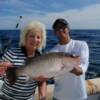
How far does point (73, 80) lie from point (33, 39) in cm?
48

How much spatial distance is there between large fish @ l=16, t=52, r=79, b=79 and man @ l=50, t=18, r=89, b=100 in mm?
276

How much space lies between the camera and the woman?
2.92 m

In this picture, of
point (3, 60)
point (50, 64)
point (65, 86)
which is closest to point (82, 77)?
point (65, 86)

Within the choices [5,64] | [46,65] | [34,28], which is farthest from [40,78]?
[34,28]

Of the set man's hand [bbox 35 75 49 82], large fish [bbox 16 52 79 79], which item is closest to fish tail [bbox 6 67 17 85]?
large fish [bbox 16 52 79 79]

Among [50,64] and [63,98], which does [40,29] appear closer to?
[50,64]

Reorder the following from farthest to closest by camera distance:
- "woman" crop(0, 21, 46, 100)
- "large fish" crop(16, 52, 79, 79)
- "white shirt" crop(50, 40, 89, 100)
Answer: "white shirt" crop(50, 40, 89, 100) → "woman" crop(0, 21, 46, 100) → "large fish" crop(16, 52, 79, 79)

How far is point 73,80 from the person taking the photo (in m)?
3.10

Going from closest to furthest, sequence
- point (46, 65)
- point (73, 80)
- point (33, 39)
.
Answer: point (46, 65) < point (33, 39) < point (73, 80)

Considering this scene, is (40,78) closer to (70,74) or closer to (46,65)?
(46,65)

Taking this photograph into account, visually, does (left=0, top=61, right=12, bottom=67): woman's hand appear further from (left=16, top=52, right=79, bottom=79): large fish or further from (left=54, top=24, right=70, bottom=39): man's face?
(left=54, top=24, right=70, bottom=39): man's face

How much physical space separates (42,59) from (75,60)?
0.87ft

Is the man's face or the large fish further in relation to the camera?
the man's face

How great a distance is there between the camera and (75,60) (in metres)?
2.87
